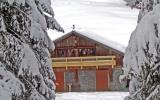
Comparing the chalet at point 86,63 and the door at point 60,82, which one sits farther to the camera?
the door at point 60,82

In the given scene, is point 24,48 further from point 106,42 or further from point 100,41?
point 106,42

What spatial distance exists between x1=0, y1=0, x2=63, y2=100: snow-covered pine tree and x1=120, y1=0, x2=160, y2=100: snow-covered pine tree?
1.54 m

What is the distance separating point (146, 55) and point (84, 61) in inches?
1382

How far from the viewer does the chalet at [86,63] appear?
42.1 metres

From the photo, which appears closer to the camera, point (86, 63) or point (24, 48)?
point (24, 48)

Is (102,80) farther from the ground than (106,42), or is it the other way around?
(106,42)

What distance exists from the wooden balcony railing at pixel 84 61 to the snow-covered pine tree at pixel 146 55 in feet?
111

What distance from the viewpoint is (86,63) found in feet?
140

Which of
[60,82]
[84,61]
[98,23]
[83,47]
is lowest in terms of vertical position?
[60,82]

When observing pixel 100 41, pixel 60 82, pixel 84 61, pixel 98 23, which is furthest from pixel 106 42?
pixel 98 23

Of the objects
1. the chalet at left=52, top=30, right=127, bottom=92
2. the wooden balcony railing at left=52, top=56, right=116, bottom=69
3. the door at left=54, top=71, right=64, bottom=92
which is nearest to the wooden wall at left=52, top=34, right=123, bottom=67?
the chalet at left=52, top=30, right=127, bottom=92

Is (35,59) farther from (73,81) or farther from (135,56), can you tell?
(73,81)

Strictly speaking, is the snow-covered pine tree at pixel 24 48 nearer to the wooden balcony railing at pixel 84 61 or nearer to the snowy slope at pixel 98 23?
the wooden balcony railing at pixel 84 61

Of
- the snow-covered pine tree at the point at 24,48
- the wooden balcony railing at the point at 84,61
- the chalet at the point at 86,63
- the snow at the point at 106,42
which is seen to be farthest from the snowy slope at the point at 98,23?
the snow-covered pine tree at the point at 24,48
